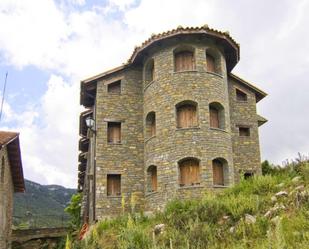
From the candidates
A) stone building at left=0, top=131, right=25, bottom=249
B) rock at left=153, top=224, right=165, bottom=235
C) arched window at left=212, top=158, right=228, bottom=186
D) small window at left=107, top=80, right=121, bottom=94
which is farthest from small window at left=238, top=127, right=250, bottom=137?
stone building at left=0, top=131, right=25, bottom=249

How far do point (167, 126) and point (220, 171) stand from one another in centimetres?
293

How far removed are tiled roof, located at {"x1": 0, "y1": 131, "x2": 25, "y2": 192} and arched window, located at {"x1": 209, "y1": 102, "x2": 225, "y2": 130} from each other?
8.27 meters

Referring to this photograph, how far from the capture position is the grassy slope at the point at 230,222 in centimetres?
1032

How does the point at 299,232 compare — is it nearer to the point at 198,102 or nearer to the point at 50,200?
the point at 198,102

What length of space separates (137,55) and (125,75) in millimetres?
1185

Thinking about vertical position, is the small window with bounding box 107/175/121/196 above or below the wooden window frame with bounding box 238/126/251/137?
below

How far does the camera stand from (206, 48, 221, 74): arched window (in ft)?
64.3

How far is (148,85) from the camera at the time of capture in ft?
64.8

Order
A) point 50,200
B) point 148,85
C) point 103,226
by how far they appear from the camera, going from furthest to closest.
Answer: point 50,200 → point 148,85 → point 103,226

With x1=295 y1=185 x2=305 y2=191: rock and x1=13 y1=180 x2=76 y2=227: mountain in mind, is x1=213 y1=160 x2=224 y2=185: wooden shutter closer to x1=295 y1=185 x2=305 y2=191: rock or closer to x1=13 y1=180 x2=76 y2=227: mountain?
x1=295 y1=185 x2=305 y2=191: rock

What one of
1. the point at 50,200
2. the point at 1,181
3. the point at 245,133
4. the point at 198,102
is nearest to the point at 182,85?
the point at 198,102

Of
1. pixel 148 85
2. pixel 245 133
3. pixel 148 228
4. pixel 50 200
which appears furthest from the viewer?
pixel 50 200

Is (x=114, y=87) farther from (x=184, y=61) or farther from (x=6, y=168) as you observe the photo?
(x=6, y=168)

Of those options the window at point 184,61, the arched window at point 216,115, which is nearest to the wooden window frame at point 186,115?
the arched window at point 216,115
